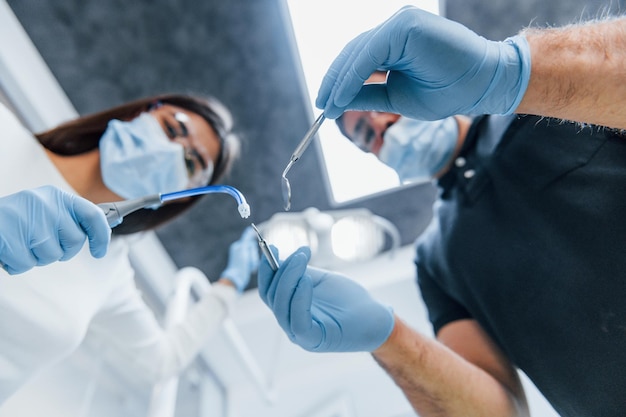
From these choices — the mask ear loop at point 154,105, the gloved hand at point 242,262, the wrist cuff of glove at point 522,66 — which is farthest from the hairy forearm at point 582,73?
the gloved hand at point 242,262

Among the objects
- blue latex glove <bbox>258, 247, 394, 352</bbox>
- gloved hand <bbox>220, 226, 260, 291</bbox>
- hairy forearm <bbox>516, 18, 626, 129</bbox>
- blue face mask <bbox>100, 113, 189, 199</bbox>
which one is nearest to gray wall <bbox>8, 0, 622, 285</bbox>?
gloved hand <bbox>220, 226, 260, 291</bbox>

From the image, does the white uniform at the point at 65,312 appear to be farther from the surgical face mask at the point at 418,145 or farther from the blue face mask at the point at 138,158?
the surgical face mask at the point at 418,145

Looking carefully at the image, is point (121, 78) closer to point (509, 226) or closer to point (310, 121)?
point (310, 121)

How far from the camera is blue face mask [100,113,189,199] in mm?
952

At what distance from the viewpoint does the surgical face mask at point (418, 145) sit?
3.49 ft

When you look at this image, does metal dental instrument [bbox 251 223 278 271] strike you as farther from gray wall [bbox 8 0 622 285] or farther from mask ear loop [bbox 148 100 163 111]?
gray wall [bbox 8 0 622 285]

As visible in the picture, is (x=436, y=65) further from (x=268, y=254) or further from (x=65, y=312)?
(x=65, y=312)

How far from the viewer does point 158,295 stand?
5.17 ft

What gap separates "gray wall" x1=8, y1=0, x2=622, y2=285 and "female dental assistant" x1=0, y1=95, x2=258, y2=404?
0.27m

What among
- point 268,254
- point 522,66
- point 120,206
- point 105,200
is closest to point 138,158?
point 105,200

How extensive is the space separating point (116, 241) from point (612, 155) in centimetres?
115

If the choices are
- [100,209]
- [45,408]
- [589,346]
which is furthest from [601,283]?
[45,408]

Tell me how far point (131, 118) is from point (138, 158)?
172mm

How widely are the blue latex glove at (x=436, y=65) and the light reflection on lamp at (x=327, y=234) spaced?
2.34ft
